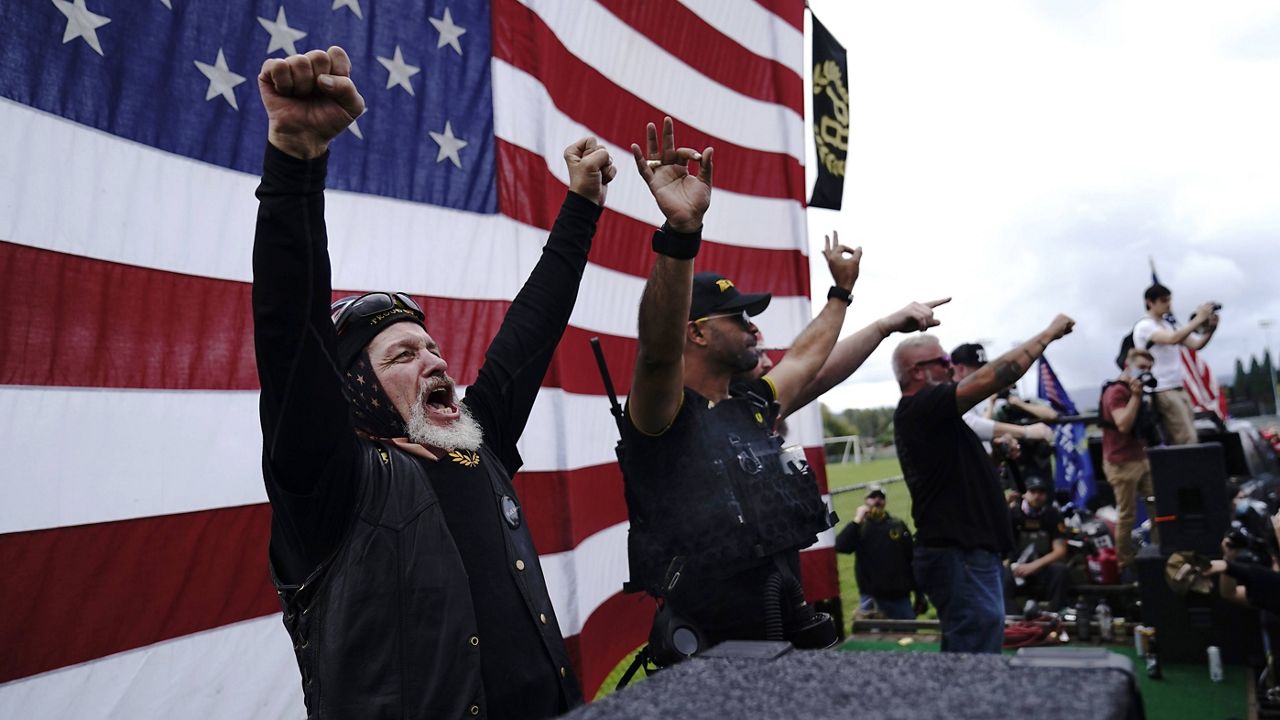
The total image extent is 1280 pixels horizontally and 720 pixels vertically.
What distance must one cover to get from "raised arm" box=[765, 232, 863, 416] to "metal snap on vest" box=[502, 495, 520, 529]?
1518 millimetres

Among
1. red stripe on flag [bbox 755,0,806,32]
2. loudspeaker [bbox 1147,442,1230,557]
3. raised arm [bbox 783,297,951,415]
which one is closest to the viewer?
raised arm [bbox 783,297,951,415]

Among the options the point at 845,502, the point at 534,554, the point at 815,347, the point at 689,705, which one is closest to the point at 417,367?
the point at 534,554

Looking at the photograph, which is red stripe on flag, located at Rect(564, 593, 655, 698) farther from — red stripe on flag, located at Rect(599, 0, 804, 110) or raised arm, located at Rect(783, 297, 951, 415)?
red stripe on flag, located at Rect(599, 0, 804, 110)

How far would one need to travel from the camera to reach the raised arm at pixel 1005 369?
159 inches

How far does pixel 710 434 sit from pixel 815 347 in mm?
906

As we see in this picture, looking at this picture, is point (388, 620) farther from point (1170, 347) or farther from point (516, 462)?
point (1170, 347)

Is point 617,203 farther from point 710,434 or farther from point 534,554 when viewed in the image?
point 534,554

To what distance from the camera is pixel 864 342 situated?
12.7ft

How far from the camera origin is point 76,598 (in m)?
2.06

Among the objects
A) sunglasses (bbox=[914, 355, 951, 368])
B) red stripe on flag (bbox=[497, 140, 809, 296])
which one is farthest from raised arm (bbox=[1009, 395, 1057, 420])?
sunglasses (bbox=[914, 355, 951, 368])

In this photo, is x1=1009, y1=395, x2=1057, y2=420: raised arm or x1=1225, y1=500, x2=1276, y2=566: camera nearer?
x1=1225, y1=500, x2=1276, y2=566: camera

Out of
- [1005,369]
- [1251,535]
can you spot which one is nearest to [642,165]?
[1005,369]

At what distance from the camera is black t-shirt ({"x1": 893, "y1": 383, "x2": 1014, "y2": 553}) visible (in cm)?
417

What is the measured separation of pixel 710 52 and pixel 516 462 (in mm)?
3723
